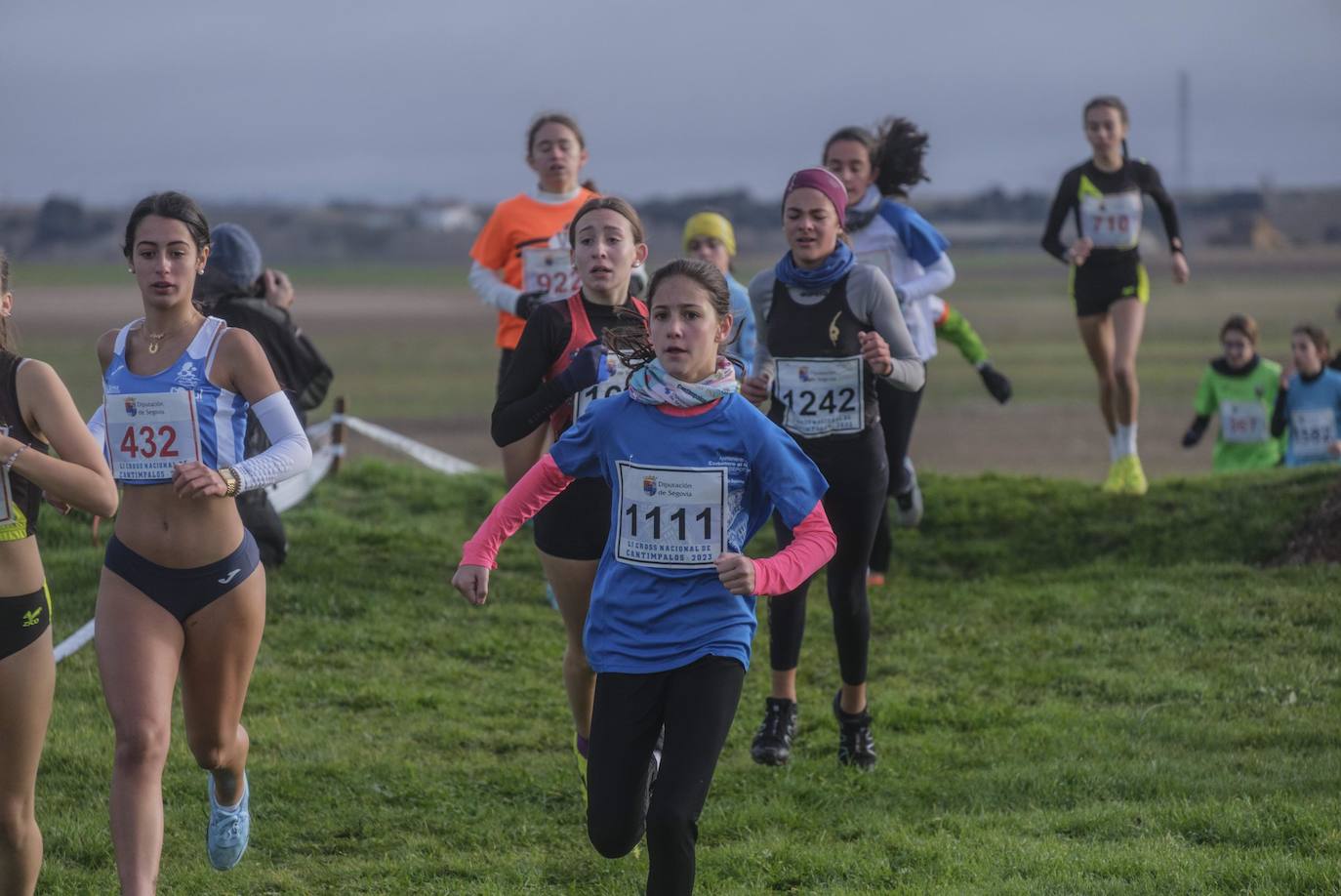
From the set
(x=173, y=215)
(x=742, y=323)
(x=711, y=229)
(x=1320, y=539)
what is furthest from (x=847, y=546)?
(x=1320, y=539)

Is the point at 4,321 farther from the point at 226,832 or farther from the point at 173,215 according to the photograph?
Answer: the point at 226,832

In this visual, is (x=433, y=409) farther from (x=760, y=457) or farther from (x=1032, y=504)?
(x=760, y=457)

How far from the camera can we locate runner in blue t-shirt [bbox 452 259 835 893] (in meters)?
4.77

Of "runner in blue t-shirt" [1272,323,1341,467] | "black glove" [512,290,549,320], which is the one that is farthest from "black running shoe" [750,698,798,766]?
"runner in blue t-shirt" [1272,323,1341,467]

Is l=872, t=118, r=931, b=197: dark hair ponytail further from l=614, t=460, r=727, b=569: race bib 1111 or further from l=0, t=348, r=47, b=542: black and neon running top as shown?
l=0, t=348, r=47, b=542: black and neon running top

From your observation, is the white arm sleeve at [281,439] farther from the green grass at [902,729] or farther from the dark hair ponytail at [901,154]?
the dark hair ponytail at [901,154]

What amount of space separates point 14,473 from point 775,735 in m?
3.36

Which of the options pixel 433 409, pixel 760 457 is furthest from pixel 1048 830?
pixel 433 409

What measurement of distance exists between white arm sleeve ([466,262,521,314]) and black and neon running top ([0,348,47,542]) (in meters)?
4.22

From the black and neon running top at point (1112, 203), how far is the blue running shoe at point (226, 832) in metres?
7.29

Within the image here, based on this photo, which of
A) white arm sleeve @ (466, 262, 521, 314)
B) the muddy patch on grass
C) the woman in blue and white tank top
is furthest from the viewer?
the muddy patch on grass

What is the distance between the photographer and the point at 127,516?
509 centimetres

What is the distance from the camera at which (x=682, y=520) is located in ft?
15.8

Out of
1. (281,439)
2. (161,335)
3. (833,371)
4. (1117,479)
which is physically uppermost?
(161,335)
